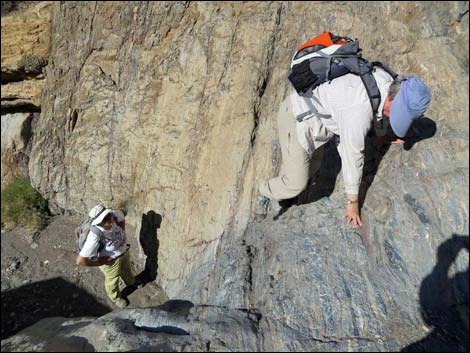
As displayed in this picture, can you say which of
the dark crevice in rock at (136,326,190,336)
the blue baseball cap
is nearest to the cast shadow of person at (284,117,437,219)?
the blue baseball cap

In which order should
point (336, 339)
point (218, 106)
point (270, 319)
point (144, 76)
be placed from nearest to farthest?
point (336, 339) < point (270, 319) < point (218, 106) < point (144, 76)

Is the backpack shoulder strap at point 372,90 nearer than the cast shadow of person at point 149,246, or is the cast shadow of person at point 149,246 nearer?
the backpack shoulder strap at point 372,90

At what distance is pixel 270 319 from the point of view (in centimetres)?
406

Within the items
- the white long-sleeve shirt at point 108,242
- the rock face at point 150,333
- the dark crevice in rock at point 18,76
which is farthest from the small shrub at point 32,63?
the rock face at point 150,333

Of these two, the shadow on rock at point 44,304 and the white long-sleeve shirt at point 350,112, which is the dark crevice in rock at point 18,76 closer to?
the shadow on rock at point 44,304

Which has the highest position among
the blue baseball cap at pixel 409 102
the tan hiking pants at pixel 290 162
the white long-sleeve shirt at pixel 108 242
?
the blue baseball cap at pixel 409 102

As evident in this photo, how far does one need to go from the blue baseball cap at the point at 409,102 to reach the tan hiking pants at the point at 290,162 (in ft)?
3.85

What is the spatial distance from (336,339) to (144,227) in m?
5.09

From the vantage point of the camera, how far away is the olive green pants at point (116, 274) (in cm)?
673

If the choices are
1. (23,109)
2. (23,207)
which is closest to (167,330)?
(23,207)

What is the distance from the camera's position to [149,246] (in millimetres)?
7848

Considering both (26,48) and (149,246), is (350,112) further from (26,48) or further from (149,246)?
(26,48)

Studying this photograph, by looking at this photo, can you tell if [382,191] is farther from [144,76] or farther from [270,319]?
[144,76]

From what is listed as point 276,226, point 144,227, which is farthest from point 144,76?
point 276,226
